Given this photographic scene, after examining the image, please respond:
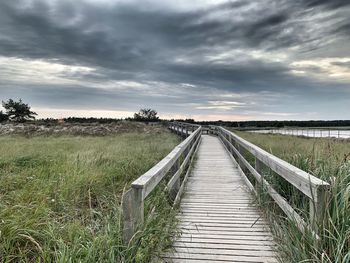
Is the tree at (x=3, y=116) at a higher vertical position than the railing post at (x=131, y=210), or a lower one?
higher

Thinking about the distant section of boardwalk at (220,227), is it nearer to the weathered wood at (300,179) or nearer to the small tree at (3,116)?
the weathered wood at (300,179)

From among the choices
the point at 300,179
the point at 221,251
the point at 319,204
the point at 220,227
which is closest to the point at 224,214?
the point at 220,227

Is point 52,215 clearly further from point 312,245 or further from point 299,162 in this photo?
point 299,162

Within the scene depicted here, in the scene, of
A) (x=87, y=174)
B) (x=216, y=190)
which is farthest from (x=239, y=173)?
(x=87, y=174)

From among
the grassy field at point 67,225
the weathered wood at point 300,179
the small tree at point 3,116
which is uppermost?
the small tree at point 3,116

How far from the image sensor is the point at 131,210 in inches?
122

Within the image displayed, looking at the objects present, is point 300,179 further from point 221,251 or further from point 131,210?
point 131,210

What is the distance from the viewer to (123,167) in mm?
8547

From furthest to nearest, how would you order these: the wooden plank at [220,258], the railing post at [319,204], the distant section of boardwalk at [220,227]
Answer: the distant section of boardwalk at [220,227] → the wooden plank at [220,258] → the railing post at [319,204]

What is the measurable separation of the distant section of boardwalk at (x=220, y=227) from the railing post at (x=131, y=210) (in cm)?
65

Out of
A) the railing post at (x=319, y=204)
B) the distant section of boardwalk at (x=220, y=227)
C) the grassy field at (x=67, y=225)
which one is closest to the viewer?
the railing post at (x=319, y=204)

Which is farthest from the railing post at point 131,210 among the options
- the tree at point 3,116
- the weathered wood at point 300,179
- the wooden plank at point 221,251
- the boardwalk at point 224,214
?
the tree at point 3,116

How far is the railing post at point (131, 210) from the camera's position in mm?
3072

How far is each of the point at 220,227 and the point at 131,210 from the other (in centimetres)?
196
